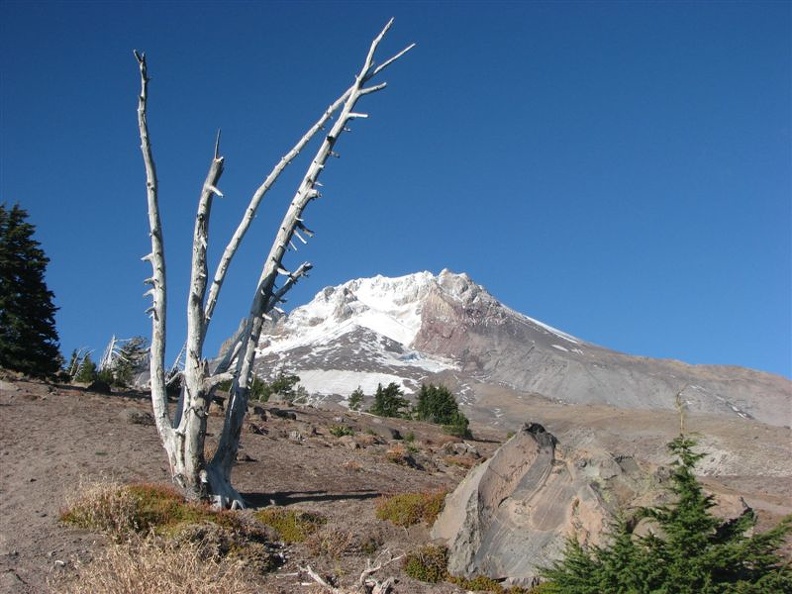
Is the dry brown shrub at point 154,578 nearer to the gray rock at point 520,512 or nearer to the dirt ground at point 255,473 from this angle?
the dirt ground at point 255,473

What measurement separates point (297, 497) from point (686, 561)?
388 inches

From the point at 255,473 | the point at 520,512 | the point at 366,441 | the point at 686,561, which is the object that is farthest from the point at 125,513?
the point at 366,441

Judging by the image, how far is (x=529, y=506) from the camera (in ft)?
39.1

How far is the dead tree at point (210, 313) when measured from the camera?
561 inches

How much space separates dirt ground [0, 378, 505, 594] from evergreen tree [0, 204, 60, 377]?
10.6 ft

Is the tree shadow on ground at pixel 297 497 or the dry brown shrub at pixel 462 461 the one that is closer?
the tree shadow on ground at pixel 297 497

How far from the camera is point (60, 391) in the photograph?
96.2ft

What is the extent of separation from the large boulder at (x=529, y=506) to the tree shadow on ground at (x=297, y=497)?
3.60m

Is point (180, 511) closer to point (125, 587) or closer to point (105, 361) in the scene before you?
point (125, 587)

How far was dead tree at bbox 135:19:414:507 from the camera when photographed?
1424 centimetres

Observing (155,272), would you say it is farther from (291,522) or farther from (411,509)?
(411,509)

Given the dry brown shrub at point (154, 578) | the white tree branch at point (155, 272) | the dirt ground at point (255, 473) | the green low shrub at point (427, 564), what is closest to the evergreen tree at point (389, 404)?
the dirt ground at point (255, 473)

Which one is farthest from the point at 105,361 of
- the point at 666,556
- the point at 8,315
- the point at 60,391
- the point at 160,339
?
the point at 666,556

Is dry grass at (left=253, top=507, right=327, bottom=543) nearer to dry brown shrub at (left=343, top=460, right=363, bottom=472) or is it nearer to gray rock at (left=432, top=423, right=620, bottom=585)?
gray rock at (left=432, top=423, right=620, bottom=585)
